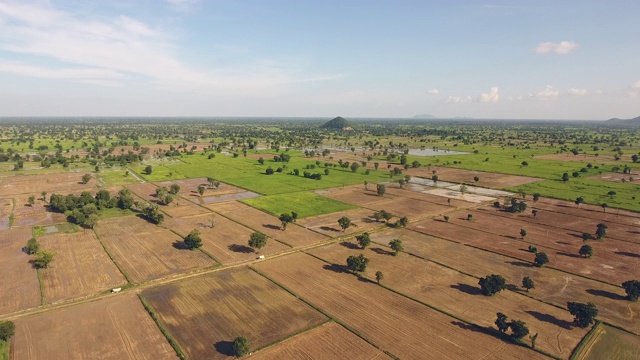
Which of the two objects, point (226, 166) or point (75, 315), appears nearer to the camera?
point (75, 315)

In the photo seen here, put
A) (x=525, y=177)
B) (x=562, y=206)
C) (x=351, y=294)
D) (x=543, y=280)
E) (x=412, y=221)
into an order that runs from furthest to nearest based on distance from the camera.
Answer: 1. (x=525, y=177)
2. (x=562, y=206)
3. (x=412, y=221)
4. (x=543, y=280)
5. (x=351, y=294)

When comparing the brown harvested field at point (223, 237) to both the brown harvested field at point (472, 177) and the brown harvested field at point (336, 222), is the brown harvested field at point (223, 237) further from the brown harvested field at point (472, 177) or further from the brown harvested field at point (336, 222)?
the brown harvested field at point (472, 177)

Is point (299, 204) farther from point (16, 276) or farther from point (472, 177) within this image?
point (472, 177)

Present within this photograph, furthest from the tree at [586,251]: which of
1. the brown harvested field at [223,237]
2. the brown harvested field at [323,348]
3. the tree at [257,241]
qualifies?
the tree at [257,241]

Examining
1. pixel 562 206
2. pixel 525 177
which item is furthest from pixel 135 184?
pixel 525 177

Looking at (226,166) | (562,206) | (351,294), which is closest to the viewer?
(351,294)

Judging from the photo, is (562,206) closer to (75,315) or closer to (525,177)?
(525,177)

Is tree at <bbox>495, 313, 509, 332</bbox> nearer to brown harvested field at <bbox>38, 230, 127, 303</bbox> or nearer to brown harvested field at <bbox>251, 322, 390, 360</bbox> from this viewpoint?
brown harvested field at <bbox>251, 322, 390, 360</bbox>

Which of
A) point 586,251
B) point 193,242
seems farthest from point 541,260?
point 193,242
